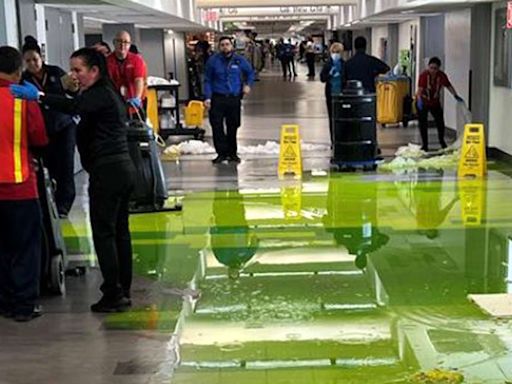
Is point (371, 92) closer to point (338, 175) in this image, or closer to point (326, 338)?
point (338, 175)

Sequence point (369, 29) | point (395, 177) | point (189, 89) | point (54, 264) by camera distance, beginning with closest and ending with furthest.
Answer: point (54, 264), point (395, 177), point (189, 89), point (369, 29)

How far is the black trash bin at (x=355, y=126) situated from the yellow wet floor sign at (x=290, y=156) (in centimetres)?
63

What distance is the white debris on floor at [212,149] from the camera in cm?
1334

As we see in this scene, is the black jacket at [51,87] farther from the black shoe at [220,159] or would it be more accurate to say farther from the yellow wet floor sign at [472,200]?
the black shoe at [220,159]

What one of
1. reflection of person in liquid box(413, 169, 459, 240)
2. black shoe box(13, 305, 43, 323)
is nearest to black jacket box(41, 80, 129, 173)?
black shoe box(13, 305, 43, 323)

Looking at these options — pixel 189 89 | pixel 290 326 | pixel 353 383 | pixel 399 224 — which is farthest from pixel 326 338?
pixel 189 89

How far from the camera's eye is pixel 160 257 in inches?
273

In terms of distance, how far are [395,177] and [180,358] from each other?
21.6ft

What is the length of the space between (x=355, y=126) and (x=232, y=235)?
159 inches

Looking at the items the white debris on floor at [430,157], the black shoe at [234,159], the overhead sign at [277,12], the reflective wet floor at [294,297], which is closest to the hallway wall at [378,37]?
the overhead sign at [277,12]

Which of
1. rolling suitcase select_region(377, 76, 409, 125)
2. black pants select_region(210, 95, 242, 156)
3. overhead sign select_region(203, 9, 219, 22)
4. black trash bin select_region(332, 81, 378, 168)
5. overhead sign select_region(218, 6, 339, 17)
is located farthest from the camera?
overhead sign select_region(218, 6, 339, 17)

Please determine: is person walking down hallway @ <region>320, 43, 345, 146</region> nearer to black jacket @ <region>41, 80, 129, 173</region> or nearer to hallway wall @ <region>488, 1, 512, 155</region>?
hallway wall @ <region>488, 1, 512, 155</region>

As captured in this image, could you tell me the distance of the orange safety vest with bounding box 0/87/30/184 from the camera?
5.15 m

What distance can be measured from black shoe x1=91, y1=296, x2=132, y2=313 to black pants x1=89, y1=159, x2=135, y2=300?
0.03 metres
